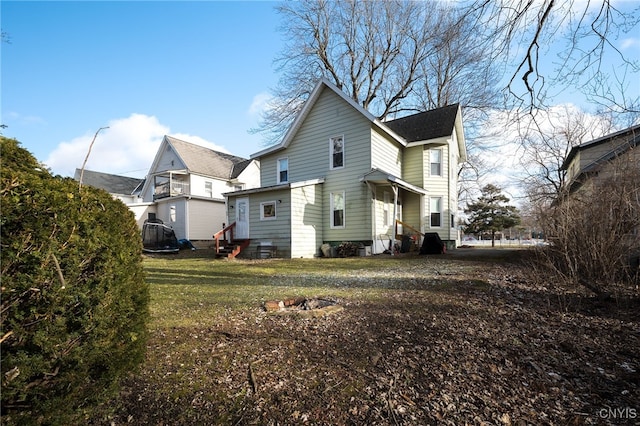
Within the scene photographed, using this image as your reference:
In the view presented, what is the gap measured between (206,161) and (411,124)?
18548 millimetres

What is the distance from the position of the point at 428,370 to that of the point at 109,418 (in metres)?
2.52

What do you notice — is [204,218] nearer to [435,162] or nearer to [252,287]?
[435,162]

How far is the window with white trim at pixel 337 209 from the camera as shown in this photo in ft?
48.8

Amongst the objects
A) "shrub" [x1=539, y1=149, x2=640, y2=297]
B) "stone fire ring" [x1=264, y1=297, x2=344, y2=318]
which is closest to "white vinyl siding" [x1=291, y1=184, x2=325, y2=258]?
"stone fire ring" [x1=264, y1=297, x2=344, y2=318]

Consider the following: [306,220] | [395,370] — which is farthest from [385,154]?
[395,370]

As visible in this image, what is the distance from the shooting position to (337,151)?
1520 centimetres

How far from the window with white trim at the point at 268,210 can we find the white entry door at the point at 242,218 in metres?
1.06

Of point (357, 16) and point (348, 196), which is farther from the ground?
point (357, 16)

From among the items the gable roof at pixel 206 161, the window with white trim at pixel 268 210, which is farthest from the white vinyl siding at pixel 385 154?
the gable roof at pixel 206 161

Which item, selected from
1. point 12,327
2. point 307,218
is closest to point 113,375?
point 12,327

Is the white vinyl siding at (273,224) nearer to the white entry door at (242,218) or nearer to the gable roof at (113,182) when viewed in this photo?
the white entry door at (242,218)

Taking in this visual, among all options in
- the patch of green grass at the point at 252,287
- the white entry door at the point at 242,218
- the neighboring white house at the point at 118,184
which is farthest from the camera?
the neighboring white house at the point at 118,184

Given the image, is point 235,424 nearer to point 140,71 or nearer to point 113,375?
point 113,375

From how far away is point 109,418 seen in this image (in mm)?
2051
